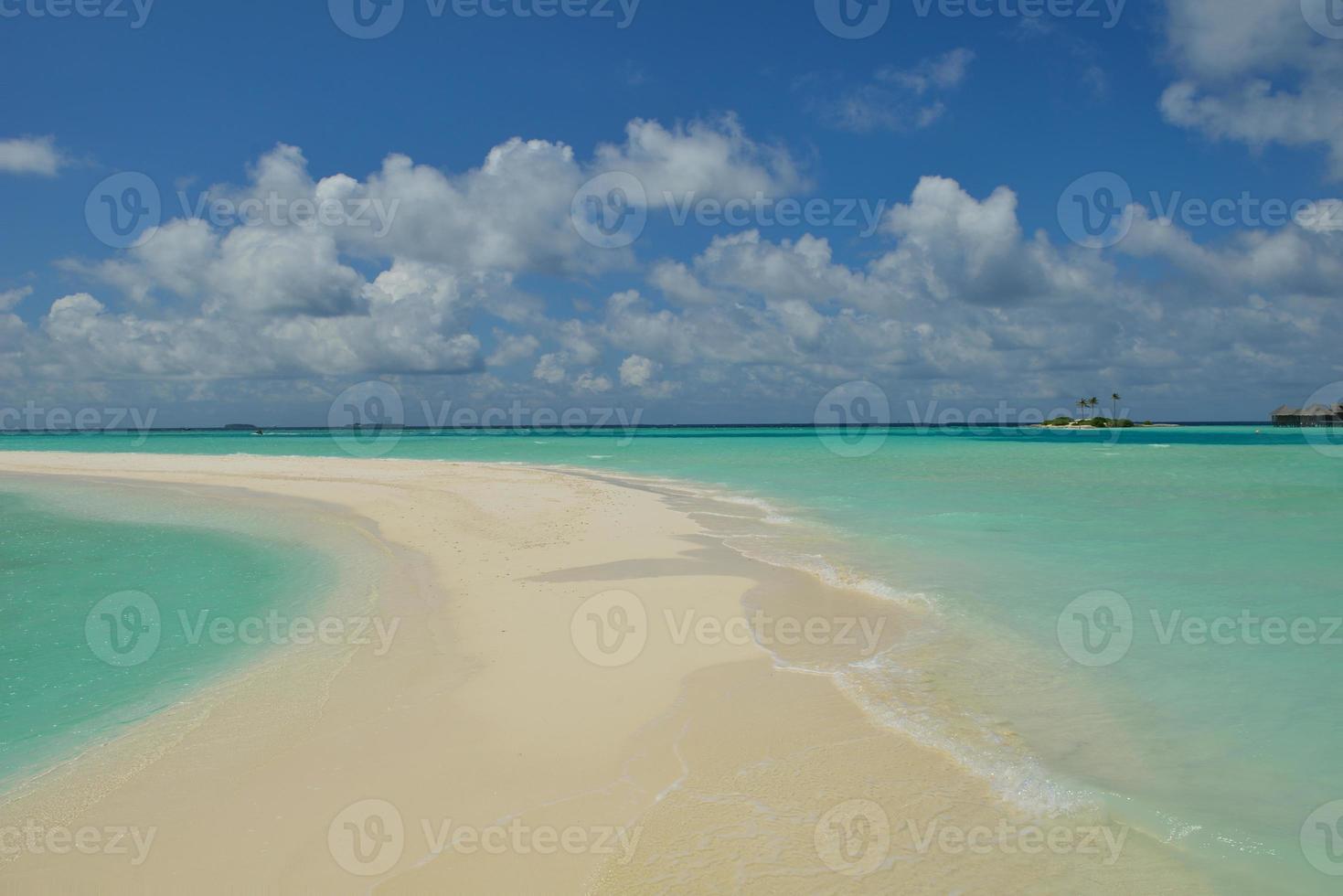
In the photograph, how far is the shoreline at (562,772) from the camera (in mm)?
4461

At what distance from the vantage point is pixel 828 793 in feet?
17.4

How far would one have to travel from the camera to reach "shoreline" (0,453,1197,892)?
4461mm

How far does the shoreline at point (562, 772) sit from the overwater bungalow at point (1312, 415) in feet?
540

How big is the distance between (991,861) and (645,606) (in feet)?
21.5

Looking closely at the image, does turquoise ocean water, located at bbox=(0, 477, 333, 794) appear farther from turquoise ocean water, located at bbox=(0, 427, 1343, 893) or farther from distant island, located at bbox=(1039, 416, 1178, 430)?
distant island, located at bbox=(1039, 416, 1178, 430)

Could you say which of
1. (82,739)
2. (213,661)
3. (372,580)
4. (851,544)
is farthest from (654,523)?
(82,739)

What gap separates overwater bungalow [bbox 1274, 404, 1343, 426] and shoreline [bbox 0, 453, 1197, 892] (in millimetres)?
164481

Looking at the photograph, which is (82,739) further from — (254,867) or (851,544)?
(851,544)

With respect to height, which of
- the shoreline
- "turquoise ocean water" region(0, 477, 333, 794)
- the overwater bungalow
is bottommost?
"turquoise ocean water" region(0, 477, 333, 794)

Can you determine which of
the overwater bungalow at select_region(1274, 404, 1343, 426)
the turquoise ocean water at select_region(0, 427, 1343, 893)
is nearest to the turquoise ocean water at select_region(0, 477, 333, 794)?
the turquoise ocean water at select_region(0, 427, 1343, 893)

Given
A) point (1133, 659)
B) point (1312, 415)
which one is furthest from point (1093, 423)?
point (1133, 659)

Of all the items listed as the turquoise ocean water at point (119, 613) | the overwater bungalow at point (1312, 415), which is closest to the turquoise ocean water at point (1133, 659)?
the turquoise ocean water at point (119, 613)

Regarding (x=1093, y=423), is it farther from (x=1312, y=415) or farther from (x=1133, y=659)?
(x=1133, y=659)

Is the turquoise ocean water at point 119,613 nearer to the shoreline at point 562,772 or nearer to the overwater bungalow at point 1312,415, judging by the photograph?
the shoreline at point 562,772
